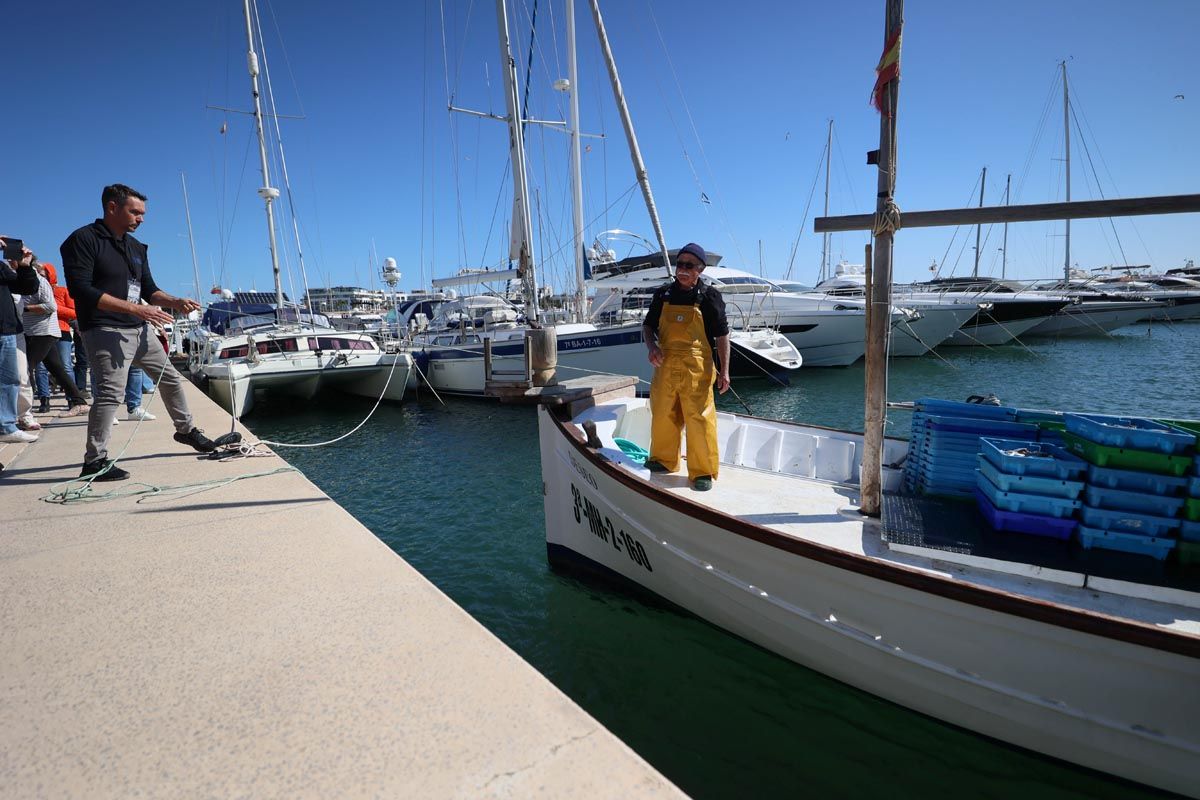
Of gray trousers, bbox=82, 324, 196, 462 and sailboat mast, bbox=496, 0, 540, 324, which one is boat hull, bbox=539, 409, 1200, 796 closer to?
gray trousers, bbox=82, 324, 196, 462

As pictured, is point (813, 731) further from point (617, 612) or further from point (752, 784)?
point (617, 612)

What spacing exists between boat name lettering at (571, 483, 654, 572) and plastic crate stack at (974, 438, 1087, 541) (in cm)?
224

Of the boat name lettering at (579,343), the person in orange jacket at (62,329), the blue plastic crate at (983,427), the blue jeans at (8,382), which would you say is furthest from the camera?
the boat name lettering at (579,343)

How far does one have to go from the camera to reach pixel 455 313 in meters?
23.3

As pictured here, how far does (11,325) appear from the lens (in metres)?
4.60

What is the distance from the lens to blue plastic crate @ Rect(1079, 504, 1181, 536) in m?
2.65

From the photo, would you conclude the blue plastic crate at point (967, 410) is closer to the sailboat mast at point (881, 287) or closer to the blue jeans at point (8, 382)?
the sailboat mast at point (881, 287)

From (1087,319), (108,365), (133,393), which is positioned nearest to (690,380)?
(108,365)

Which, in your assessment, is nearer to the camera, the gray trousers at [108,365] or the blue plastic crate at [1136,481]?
the blue plastic crate at [1136,481]

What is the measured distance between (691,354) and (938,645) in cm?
220

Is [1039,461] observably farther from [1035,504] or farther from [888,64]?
[888,64]

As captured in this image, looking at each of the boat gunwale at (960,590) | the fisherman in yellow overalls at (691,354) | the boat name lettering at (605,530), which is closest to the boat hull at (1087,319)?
the fisherman in yellow overalls at (691,354)

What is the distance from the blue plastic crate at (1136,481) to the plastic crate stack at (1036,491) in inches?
2.6

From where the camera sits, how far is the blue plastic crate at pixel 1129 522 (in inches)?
104
